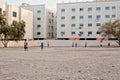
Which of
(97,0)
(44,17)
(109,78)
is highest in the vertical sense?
(97,0)

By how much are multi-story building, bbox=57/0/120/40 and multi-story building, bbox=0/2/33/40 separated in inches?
396

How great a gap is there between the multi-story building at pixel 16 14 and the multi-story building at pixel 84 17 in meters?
10.1

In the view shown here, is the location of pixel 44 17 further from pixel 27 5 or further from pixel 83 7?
pixel 83 7

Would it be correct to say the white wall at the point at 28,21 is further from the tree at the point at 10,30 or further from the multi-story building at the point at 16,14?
the tree at the point at 10,30

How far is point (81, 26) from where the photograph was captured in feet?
270

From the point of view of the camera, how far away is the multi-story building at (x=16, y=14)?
229 feet

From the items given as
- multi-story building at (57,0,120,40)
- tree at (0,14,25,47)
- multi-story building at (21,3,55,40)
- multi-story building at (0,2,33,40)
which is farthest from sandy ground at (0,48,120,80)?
multi-story building at (21,3,55,40)

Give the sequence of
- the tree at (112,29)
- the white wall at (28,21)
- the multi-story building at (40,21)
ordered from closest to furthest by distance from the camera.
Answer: the tree at (112,29)
the white wall at (28,21)
the multi-story building at (40,21)

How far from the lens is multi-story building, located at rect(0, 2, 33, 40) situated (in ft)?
229

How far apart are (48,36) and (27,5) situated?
14.3 m

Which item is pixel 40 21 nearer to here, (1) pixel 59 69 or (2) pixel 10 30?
(2) pixel 10 30

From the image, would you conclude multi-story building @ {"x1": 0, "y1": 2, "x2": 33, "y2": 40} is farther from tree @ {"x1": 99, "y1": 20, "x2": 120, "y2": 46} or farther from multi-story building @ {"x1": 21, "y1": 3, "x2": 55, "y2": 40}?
tree @ {"x1": 99, "y1": 20, "x2": 120, "y2": 46}

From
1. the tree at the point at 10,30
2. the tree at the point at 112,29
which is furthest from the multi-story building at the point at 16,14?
the tree at the point at 112,29

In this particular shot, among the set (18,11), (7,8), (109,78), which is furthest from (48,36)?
(109,78)
